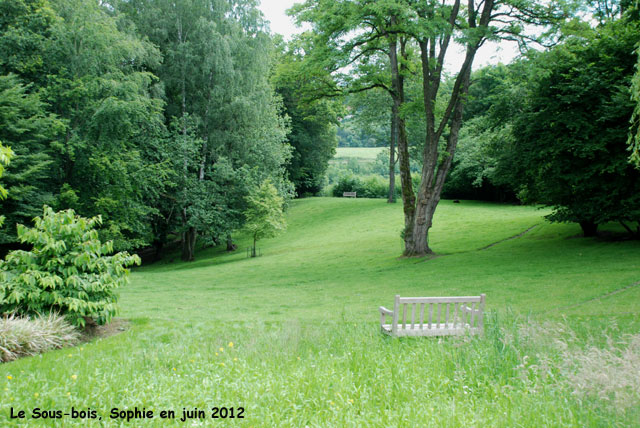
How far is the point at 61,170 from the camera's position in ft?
Result: 87.2

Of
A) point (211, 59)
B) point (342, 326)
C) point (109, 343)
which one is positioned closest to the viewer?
point (109, 343)

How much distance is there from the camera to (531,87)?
20.2m

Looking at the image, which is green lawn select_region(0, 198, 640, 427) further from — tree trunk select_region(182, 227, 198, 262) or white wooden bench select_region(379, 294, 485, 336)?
tree trunk select_region(182, 227, 198, 262)

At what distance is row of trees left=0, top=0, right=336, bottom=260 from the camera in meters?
23.9

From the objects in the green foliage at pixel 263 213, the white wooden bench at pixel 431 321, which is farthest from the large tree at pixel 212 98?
the white wooden bench at pixel 431 321

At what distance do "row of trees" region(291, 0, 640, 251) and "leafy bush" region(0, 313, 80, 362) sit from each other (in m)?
14.0

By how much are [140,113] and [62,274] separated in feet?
64.9

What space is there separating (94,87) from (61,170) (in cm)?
574

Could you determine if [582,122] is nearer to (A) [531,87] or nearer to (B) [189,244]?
(A) [531,87]

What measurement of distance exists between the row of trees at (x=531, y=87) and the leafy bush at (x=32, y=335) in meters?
14.0

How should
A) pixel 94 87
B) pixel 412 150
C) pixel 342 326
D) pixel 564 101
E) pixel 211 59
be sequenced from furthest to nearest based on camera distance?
pixel 412 150 < pixel 211 59 < pixel 94 87 < pixel 564 101 < pixel 342 326

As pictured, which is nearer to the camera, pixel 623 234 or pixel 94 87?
pixel 623 234

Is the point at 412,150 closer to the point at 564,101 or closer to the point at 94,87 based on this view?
the point at 564,101

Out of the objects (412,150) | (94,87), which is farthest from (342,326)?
(412,150)
